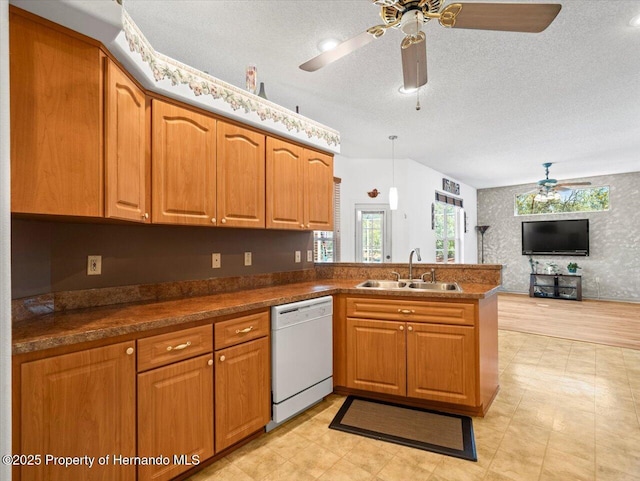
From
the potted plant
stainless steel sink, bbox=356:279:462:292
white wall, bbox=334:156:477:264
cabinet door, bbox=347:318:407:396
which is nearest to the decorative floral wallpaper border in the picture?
stainless steel sink, bbox=356:279:462:292

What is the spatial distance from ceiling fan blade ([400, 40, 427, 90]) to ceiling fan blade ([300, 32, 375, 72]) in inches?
8.8

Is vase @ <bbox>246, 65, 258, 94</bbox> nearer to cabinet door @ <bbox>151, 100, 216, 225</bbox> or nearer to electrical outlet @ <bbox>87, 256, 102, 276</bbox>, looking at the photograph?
cabinet door @ <bbox>151, 100, 216, 225</bbox>

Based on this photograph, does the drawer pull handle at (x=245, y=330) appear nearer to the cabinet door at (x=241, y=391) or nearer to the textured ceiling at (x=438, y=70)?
the cabinet door at (x=241, y=391)

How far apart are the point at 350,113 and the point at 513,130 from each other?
7.34 feet

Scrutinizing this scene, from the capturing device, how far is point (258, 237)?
291 cm

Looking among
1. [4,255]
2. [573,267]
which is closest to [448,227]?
[573,267]

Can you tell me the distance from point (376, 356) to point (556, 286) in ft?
22.9

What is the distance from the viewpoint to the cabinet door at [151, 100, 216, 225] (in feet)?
6.36

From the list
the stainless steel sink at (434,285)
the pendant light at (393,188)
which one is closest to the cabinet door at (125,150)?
the stainless steel sink at (434,285)

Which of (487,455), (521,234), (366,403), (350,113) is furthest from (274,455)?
(521,234)

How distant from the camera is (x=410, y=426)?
7.29 ft

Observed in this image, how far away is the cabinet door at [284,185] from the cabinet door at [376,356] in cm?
97

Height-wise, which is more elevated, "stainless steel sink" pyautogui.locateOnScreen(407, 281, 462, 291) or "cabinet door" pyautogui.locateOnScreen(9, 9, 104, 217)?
"cabinet door" pyautogui.locateOnScreen(9, 9, 104, 217)

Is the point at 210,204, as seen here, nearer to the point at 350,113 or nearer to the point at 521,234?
the point at 350,113
